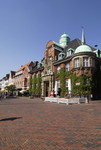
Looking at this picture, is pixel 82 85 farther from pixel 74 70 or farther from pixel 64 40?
pixel 64 40

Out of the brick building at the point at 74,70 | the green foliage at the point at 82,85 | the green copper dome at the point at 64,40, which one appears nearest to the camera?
the green foliage at the point at 82,85

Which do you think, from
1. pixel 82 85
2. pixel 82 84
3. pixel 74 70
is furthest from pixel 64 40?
pixel 82 85

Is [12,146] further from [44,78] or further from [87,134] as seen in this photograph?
[44,78]

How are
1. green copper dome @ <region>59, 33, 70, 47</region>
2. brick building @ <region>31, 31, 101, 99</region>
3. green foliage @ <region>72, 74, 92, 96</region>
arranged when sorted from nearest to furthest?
green foliage @ <region>72, 74, 92, 96</region> → brick building @ <region>31, 31, 101, 99</region> → green copper dome @ <region>59, 33, 70, 47</region>

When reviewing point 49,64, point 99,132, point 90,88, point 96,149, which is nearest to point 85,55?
point 90,88

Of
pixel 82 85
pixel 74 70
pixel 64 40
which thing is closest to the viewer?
pixel 82 85

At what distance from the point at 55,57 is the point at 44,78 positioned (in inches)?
270

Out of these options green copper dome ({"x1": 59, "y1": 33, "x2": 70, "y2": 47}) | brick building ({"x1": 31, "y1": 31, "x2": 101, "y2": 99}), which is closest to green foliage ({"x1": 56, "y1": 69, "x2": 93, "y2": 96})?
brick building ({"x1": 31, "y1": 31, "x2": 101, "y2": 99})

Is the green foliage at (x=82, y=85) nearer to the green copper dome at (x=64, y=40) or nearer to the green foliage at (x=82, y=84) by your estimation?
the green foliage at (x=82, y=84)

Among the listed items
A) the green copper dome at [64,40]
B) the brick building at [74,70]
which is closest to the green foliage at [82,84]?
the brick building at [74,70]

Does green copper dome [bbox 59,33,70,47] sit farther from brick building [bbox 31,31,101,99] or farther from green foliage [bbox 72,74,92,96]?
green foliage [bbox 72,74,92,96]

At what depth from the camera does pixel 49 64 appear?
32625mm

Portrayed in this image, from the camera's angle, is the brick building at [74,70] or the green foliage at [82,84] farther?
the brick building at [74,70]

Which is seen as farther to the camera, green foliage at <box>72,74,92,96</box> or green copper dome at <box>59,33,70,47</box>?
green copper dome at <box>59,33,70,47</box>
